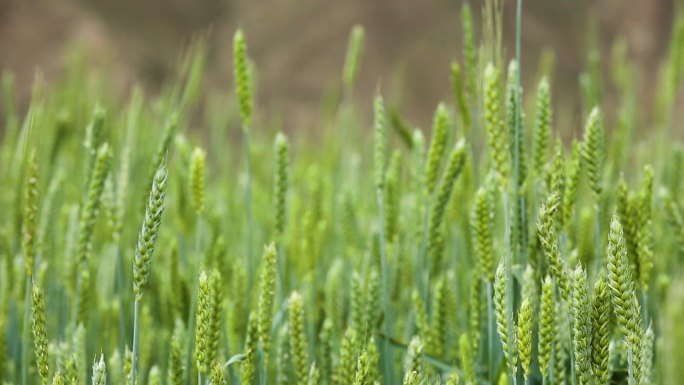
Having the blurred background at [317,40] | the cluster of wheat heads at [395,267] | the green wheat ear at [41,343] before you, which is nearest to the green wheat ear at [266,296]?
the cluster of wheat heads at [395,267]

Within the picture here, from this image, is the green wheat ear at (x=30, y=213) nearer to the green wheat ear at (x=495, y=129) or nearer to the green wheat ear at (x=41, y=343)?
the green wheat ear at (x=41, y=343)

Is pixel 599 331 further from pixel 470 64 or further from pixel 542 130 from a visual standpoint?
pixel 470 64

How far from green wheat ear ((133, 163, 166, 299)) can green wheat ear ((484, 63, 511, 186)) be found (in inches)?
8.1

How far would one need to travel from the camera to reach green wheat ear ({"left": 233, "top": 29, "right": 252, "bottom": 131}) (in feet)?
2.13

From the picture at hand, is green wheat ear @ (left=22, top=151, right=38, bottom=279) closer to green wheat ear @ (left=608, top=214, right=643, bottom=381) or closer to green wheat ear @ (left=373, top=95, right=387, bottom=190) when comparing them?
green wheat ear @ (left=373, top=95, right=387, bottom=190)

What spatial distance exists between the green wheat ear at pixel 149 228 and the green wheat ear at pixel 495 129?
0.67ft

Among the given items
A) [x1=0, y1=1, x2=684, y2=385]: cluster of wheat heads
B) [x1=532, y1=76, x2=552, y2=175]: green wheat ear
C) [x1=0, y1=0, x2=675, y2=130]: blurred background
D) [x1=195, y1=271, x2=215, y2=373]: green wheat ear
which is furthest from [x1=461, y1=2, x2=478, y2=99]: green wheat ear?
[x1=0, y1=0, x2=675, y2=130]: blurred background

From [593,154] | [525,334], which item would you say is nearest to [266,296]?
[525,334]

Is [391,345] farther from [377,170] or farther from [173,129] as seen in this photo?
[173,129]

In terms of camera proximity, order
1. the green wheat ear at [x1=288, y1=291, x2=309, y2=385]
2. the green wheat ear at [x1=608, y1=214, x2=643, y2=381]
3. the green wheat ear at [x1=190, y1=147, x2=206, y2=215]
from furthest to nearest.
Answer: the green wheat ear at [x1=190, y1=147, x2=206, y2=215] → the green wheat ear at [x1=288, y1=291, x2=309, y2=385] → the green wheat ear at [x1=608, y1=214, x2=643, y2=381]

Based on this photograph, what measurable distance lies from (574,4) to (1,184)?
2.90 m

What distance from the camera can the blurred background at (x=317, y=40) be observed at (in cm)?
336

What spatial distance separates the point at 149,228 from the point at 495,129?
226 mm

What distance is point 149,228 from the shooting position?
1.42 feet
